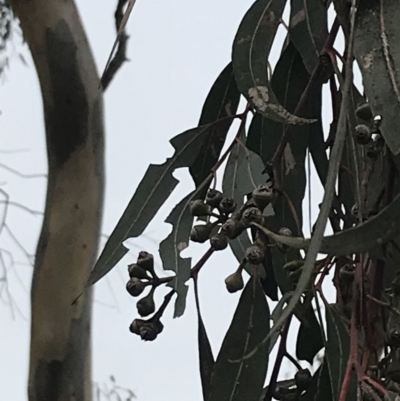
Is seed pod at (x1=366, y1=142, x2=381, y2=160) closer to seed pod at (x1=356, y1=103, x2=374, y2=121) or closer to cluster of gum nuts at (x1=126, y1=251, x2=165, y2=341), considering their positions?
seed pod at (x1=356, y1=103, x2=374, y2=121)

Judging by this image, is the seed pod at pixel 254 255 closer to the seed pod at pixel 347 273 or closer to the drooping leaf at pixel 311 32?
the seed pod at pixel 347 273

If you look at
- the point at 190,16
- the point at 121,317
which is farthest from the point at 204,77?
the point at 121,317

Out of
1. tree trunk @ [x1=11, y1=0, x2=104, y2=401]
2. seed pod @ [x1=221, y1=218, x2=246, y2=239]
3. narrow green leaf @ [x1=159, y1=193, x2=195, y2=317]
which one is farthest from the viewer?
tree trunk @ [x1=11, y1=0, x2=104, y2=401]

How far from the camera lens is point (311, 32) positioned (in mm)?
548

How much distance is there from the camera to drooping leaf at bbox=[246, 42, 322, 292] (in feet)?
1.85

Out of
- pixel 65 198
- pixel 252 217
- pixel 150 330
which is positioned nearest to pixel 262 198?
pixel 252 217

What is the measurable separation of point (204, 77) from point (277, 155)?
1462 mm

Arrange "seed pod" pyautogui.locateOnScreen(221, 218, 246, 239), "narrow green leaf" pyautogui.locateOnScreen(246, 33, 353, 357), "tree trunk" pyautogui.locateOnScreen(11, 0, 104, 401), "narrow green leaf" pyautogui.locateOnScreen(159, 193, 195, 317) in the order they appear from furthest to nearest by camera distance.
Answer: "tree trunk" pyautogui.locateOnScreen(11, 0, 104, 401)
"narrow green leaf" pyautogui.locateOnScreen(159, 193, 195, 317)
"seed pod" pyautogui.locateOnScreen(221, 218, 246, 239)
"narrow green leaf" pyautogui.locateOnScreen(246, 33, 353, 357)

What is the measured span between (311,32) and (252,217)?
8.0 inches

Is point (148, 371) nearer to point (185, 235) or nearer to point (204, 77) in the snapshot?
point (204, 77)

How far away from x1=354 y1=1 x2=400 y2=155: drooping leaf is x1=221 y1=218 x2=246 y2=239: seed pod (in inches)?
4.6

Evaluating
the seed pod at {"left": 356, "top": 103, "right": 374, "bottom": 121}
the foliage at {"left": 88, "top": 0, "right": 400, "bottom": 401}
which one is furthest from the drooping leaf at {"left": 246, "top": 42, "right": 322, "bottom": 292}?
the seed pod at {"left": 356, "top": 103, "right": 374, "bottom": 121}

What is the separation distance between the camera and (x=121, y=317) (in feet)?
5.89

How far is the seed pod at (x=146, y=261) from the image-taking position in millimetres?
485
